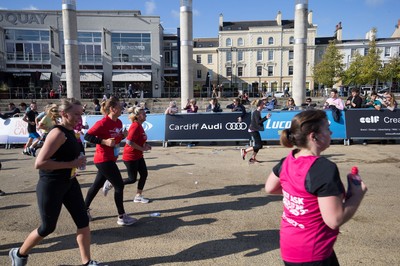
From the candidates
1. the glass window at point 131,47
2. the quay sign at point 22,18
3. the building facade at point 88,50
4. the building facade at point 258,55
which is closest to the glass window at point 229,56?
the building facade at point 258,55

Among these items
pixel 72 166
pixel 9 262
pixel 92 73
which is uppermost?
pixel 92 73

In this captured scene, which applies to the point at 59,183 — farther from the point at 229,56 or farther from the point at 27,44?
the point at 229,56

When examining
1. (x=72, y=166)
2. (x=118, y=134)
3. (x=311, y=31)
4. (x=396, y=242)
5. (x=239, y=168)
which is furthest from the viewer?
(x=311, y=31)

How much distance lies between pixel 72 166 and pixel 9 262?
5.46 ft

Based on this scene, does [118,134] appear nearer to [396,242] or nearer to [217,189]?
[217,189]

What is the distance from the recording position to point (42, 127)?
655 centimetres

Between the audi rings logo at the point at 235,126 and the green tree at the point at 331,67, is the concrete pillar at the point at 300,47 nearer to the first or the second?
the audi rings logo at the point at 235,126

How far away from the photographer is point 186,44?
1764cm

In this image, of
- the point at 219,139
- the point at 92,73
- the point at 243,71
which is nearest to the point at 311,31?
the point at 243,71

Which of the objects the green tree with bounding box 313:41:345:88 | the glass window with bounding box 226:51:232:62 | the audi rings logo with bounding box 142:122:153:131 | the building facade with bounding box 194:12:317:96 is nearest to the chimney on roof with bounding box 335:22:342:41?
the building facade with bounding box 194:12:317:96

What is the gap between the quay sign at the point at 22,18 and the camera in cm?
4019

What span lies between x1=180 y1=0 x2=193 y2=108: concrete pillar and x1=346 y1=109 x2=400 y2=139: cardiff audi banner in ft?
29.7

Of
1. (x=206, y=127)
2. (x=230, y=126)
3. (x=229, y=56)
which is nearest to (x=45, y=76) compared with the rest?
(x=206, y=127)

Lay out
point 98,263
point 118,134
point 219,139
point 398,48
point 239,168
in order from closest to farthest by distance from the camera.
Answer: point 98,263, point 118,134, point 239,168, point 219,139, point 398,48
